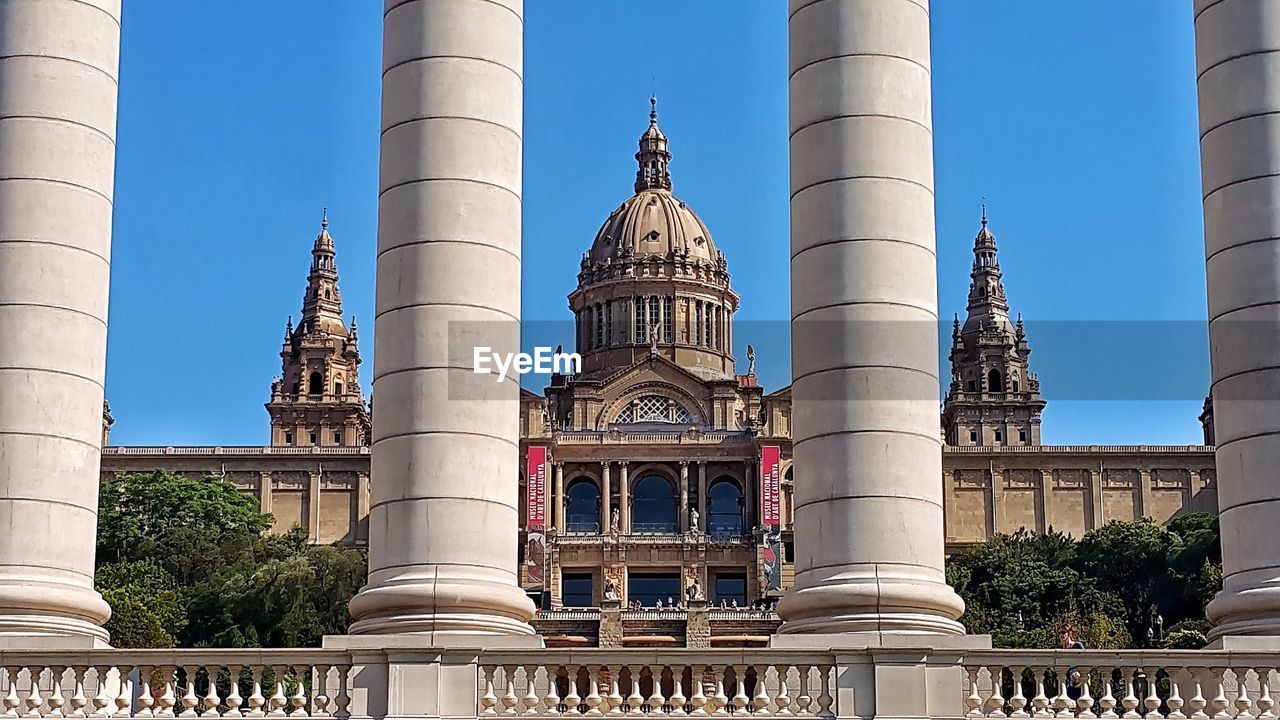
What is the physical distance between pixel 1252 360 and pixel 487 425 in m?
15.9

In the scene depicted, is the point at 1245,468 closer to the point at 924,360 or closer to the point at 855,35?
the point at 924,360

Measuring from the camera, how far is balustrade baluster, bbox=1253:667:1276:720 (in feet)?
132

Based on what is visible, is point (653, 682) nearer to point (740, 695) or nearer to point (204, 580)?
point (740, 695)

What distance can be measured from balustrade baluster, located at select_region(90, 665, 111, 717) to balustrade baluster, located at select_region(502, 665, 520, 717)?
7499 millimetres

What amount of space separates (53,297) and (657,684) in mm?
15576

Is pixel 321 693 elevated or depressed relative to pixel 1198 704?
elevated

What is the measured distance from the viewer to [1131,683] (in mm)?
40188

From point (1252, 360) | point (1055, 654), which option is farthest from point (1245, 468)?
point (1055, 654)

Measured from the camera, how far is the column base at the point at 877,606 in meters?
41.7

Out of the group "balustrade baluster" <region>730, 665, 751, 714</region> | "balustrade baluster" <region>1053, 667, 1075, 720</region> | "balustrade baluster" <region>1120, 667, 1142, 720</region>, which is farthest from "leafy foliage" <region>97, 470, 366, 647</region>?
"balustrade baluster" <region>1120, 667, 1142, 720</region>

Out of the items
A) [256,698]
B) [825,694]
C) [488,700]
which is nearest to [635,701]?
[488,700]

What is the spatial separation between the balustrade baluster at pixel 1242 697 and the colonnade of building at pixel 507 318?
2253mm

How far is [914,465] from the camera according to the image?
43.0 m

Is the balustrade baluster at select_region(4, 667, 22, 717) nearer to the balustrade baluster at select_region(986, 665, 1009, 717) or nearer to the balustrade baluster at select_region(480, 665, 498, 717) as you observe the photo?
the balustrade baluster at select_region(480, 665, 498, 717)
